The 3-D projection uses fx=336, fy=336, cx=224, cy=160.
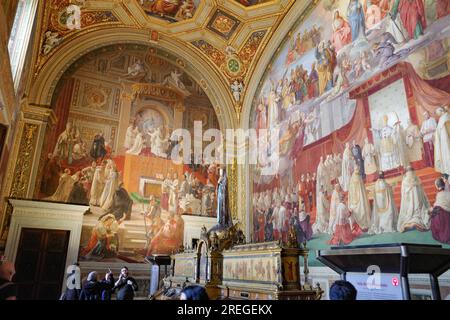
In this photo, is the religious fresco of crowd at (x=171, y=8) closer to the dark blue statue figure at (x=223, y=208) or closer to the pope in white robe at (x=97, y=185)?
the pope in white robe at (x=97, y=185)

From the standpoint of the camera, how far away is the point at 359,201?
7879mm

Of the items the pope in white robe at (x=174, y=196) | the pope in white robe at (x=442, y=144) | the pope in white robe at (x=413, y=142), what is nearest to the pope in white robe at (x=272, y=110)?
the pope in white robe at (x=174, y=196)

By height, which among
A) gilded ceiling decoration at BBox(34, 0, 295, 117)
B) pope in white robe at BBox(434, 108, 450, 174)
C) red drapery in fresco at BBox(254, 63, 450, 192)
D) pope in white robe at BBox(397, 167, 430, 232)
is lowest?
pope in white robe at BBox(397, 167, 430, 232)

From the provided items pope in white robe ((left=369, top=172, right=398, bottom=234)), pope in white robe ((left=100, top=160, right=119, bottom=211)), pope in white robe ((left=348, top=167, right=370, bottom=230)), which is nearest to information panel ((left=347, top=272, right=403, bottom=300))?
pope in white robe ((left=369, top=172, right=398, bottom=234))

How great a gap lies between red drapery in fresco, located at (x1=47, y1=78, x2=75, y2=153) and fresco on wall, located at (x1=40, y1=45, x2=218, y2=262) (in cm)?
3

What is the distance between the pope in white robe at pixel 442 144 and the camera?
612 centimetres

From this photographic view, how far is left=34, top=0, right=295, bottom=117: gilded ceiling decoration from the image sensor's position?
39.0 ft

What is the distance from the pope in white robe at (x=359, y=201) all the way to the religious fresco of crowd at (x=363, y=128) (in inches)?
0.9

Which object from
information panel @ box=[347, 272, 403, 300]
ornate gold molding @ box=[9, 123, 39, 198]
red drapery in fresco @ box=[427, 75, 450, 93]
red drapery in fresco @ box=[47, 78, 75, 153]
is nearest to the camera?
information panel @ box=[347, 272, 403, 300]

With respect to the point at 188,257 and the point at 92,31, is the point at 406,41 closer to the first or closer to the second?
the point at 188,257

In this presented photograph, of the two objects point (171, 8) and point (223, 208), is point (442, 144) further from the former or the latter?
point (171, 8)

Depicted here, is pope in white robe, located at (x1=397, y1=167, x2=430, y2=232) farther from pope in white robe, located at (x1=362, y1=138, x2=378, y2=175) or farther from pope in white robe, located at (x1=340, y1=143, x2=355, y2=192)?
pope in white robe, located at (x1=340, y1=143, x2=355, y2=192)

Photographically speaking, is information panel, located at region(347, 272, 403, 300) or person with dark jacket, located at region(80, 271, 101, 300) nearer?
person with dark jacket, located at region(80, 271, 101, 300)
